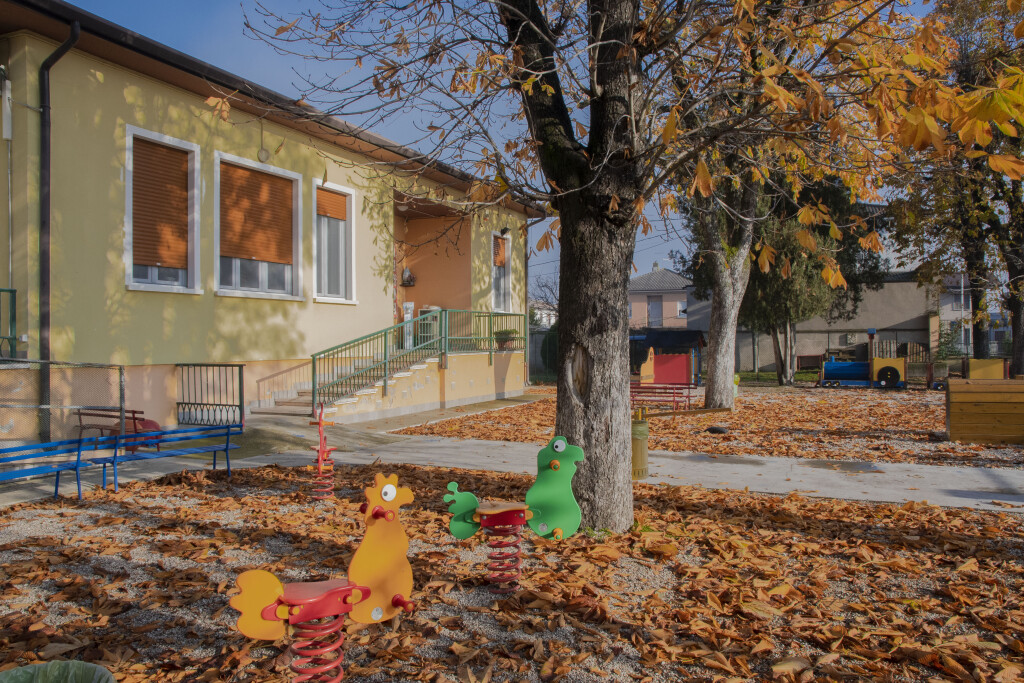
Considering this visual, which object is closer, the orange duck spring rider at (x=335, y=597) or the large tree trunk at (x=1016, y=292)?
the orange duck spring rider at (x=335, y=597)

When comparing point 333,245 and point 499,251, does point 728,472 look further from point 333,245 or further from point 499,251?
point 499,251

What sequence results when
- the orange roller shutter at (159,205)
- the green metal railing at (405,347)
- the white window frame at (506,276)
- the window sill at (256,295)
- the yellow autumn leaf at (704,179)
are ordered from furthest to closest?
the white window frame at (506,276), the green metal railing at (405,347), the window sill at (256,295), the orange roller shutter at (159,205), the yellow autumn leaf at (704,179)

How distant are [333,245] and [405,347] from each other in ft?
9.16

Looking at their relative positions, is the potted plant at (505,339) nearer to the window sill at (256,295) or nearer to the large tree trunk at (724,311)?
the large tree trunk at (724,311)

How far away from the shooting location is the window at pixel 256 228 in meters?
12.5

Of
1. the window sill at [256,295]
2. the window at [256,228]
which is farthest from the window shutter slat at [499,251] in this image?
the window sill at [256,295]

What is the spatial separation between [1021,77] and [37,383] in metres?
10.6

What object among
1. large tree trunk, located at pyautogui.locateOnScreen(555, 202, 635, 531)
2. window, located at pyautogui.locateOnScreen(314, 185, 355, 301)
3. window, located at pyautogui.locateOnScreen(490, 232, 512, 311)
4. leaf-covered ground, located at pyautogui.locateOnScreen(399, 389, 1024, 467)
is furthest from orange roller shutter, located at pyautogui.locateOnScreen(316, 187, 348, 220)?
large tree trunk, located at pyautogui.locateOnScreen(555, 202, 635, 531)

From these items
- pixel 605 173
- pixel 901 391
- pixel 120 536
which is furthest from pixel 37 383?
pixel 901 391

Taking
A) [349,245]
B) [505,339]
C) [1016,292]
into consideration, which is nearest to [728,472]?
[349,245]

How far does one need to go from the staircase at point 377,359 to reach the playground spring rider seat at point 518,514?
29.7 ft

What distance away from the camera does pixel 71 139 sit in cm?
988

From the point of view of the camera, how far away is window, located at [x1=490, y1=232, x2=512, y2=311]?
21281 millimetres

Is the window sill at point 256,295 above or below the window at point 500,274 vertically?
below
